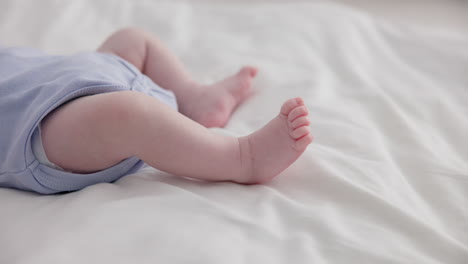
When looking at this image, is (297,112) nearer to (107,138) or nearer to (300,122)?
(300,122)

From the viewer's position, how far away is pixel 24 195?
85cm

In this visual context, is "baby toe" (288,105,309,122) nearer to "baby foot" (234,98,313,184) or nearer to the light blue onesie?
"baby foot" (234,98,313,184)

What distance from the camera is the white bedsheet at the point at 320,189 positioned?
688 millimetres

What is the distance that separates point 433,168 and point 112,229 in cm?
53

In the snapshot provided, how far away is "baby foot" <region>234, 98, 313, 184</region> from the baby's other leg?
0.22 meters

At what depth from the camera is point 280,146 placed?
2.73 ft

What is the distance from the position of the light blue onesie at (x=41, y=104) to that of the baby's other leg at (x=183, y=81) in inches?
5.9

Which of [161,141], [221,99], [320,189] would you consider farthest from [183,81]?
[320,189]

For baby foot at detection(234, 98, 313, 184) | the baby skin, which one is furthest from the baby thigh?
baby foot at detection(234, 98, 313, 184)

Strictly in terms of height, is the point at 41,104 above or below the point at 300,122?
below

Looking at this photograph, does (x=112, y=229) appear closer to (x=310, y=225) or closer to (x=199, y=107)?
(x=310, y=225)

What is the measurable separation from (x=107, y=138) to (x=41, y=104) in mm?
142

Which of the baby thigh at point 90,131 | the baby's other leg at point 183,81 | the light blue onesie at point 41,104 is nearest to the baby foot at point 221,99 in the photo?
the baby's other leg at point 183,81

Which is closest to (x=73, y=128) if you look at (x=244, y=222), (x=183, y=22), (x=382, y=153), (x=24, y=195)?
(x=24, y=195)
